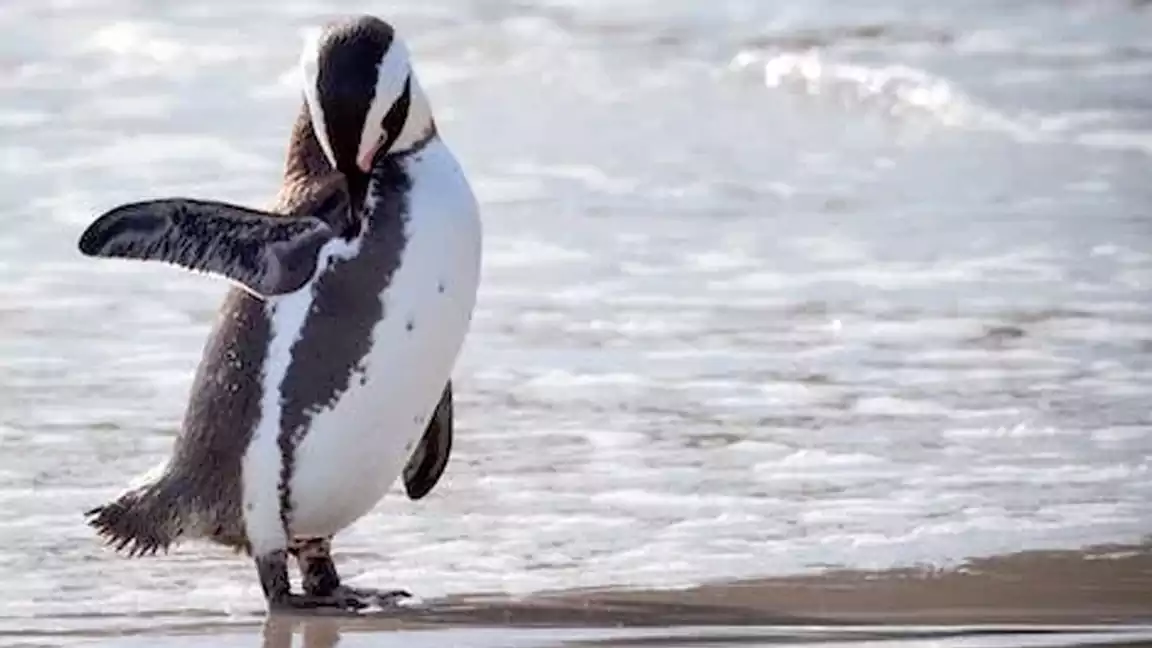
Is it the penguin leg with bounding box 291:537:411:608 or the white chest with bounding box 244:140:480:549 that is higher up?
the white chest with bounding box 244:140:480:549

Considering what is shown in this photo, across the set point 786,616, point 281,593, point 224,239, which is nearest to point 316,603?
point 281,593

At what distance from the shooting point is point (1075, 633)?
499 centimetres

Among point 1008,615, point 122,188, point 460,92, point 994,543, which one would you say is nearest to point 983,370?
point 994,543

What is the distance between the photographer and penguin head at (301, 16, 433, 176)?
16.4ft

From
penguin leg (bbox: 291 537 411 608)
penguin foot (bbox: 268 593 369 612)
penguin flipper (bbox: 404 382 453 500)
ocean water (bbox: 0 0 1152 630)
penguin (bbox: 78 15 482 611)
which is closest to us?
penguin (bbox: 78 15 482 611)

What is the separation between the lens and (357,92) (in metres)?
5.01

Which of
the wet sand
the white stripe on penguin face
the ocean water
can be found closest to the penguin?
the white stripe on penguin face

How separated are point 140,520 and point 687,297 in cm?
237

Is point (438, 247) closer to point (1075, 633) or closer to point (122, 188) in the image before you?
point (1075, 633)

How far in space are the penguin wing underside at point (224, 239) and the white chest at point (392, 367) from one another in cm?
5

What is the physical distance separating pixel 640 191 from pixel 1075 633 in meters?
3.97

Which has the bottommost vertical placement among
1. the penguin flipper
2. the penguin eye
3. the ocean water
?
the ocean water

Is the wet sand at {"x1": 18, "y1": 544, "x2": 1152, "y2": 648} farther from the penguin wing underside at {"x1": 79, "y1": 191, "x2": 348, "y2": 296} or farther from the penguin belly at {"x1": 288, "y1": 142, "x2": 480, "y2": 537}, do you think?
the penguin wing underside at {"x1": 79, "y1": 191, "x2": 348, "y2": 296}

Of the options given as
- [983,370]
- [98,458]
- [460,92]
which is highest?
[983,370]
